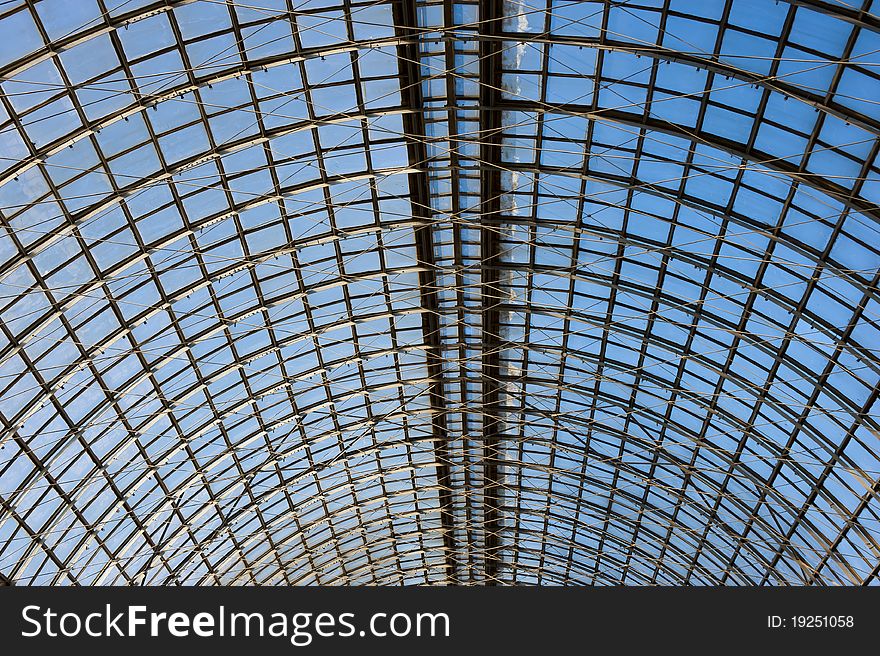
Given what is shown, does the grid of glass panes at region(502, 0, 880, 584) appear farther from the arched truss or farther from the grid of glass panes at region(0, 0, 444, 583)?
the grid of glass panes at region(0, 0, 444, 583)

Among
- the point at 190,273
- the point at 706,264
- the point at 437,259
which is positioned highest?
the point at 437,259

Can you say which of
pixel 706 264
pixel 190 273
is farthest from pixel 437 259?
pixel 706 264

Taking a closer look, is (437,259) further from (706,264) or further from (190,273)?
(706,264)

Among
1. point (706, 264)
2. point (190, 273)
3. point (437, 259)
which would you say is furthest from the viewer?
A: point (437, 259)

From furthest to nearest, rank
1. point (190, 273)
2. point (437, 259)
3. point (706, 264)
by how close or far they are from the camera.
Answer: point (437, 259) < point (190, 273) < point (706, 264)

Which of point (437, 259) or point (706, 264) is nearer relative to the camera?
point (706, 264)

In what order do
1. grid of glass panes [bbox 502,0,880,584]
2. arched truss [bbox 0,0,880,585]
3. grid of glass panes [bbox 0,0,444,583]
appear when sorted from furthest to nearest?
grid of glass panes [bbox 0,0,444,583], arched truss [bbox 0,0,880,585], grid of glass panes [bbox 502,0,880,584]

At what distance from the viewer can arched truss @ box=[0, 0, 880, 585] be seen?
87.6 ft

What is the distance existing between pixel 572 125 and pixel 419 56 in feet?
18.1

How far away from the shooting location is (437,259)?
120 ft

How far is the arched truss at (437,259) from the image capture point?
26.7 metres

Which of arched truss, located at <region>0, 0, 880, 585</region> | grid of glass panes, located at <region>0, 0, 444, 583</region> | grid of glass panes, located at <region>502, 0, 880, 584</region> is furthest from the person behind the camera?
grid of glass panes, located at <region>0, 0, 444, 583</region>

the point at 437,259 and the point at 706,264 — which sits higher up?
the point at 437,259

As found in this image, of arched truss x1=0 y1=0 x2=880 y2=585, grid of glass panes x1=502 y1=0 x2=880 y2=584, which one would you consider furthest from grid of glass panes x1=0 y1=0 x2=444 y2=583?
grid of glass panes x1=502 y1=0 x2=880 y2=584
